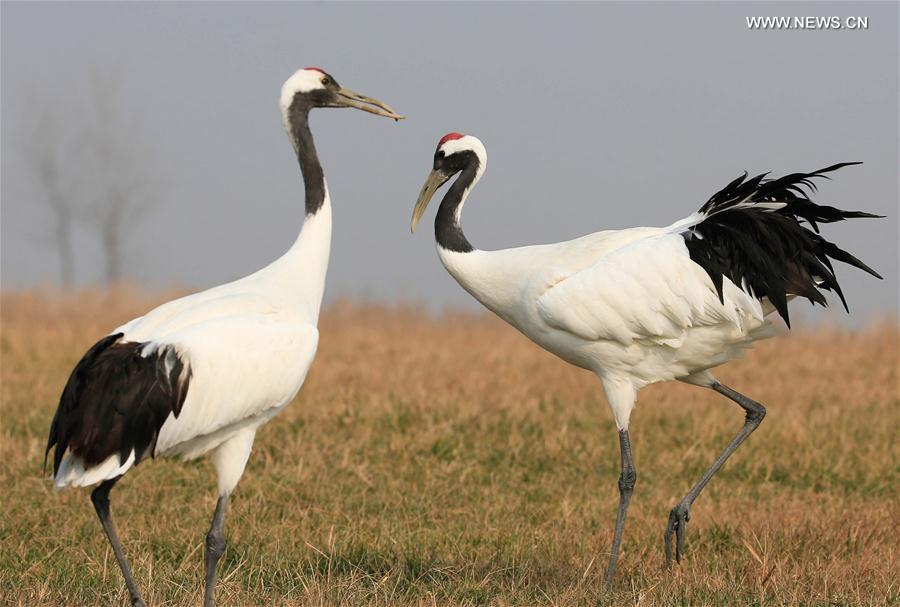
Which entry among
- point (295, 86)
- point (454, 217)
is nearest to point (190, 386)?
point (295, 86)

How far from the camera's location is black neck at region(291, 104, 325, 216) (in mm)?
5301

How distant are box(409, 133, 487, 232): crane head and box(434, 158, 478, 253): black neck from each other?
3cm

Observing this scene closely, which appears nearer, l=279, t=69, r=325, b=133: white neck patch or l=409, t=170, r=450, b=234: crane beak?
l=279, t=69, r=325, b=133: white neck patch

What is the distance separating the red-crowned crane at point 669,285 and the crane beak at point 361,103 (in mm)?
814

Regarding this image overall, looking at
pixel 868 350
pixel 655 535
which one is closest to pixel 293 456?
pixel 655 535

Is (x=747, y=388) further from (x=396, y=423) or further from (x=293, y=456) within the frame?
(x=293, y=456)

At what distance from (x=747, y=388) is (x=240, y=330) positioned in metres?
7.41

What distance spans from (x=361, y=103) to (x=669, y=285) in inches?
66.1

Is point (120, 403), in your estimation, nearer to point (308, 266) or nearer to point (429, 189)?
point (308, 266)

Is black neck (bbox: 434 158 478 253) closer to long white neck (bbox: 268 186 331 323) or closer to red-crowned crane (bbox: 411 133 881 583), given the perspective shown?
red-crowned crane (bbox: 411 133 881 583)

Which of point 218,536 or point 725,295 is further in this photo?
point 725,295

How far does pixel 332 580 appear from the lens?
5.18 meters

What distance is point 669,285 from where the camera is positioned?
5.44 m

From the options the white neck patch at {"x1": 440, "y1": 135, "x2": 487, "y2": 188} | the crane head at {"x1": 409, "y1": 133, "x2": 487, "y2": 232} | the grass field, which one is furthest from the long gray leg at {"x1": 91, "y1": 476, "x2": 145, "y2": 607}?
the white neck patch at {"x1": 440, "y1": 135, "x2": 487, "y2": 188}
